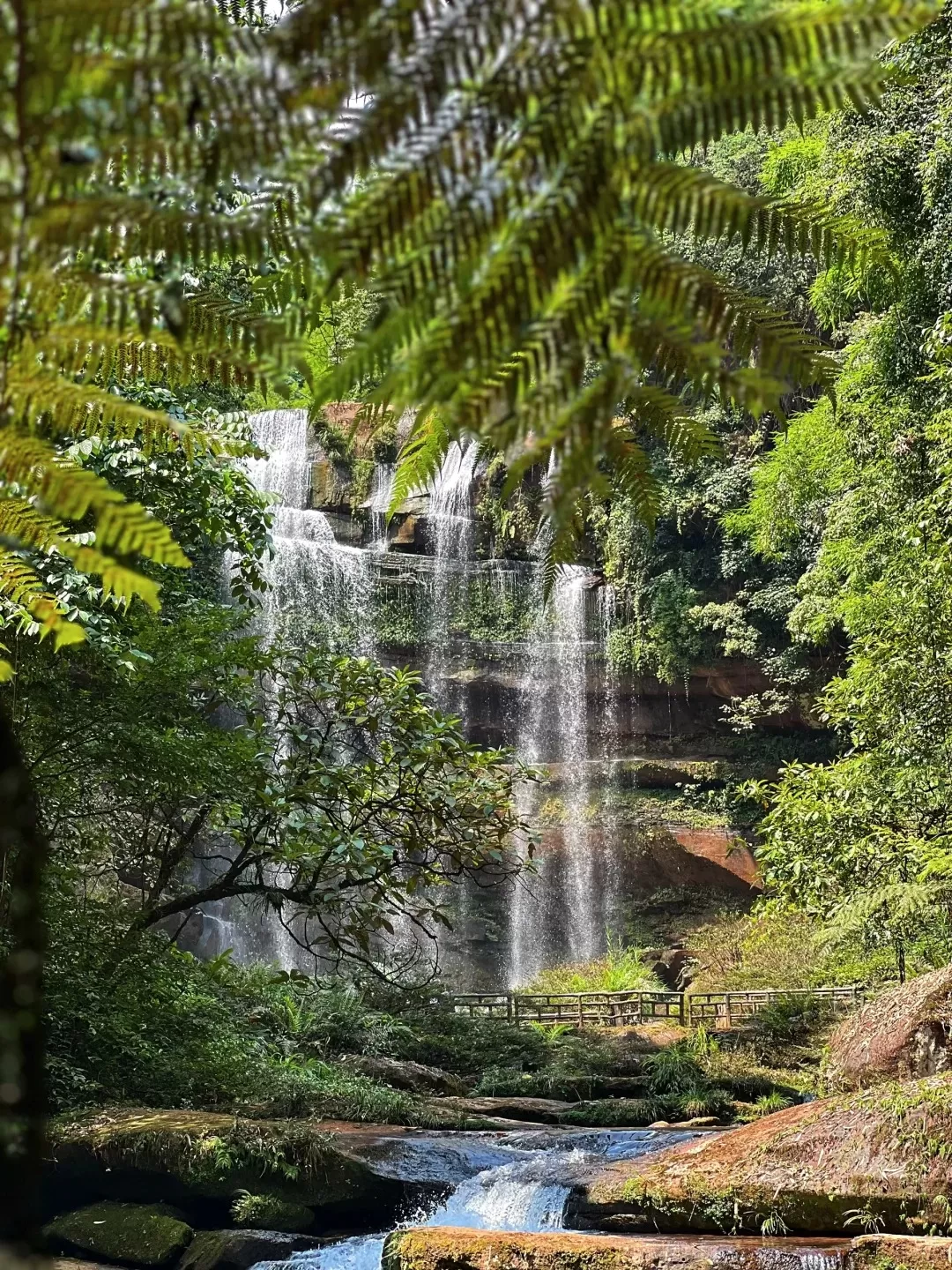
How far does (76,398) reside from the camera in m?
0.77

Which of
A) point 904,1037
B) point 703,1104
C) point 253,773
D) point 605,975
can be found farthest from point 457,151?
point 605,975

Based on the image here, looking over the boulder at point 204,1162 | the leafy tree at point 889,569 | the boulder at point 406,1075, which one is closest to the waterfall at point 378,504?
the leafy tree at point 889,569

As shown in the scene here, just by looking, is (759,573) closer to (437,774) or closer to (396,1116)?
(396,1116)

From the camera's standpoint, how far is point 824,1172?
5422mm

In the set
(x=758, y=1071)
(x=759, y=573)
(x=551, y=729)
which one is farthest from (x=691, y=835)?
(x=758, y=1071)

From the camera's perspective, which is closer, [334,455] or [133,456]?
[133,456]

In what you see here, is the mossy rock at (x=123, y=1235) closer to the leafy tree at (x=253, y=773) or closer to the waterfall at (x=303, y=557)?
the leafy tree at (x=253, y=773)

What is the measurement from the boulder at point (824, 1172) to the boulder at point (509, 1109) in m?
5.54

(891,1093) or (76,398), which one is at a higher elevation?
(76,398)

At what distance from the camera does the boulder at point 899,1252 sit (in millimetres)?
4219

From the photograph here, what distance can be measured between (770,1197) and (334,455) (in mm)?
20203

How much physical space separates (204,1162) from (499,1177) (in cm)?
230

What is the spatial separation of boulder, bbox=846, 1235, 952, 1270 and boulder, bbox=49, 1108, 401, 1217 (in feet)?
13.1

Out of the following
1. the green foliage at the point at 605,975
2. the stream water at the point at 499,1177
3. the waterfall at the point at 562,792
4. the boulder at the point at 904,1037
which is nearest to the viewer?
the boulder at the point at 904,1037
